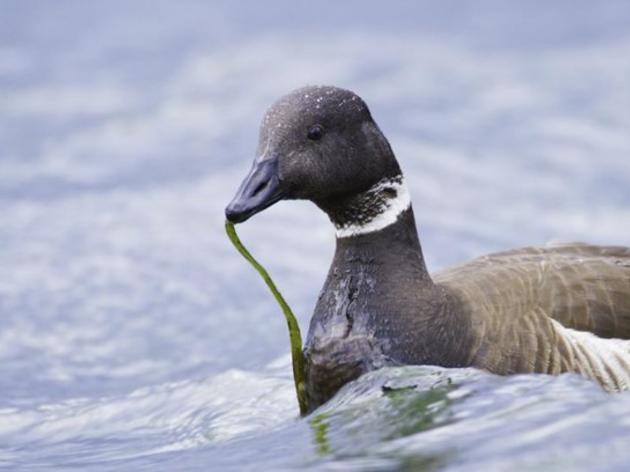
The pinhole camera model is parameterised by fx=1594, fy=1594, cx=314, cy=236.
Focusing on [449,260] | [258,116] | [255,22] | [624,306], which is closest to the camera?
[624,306]

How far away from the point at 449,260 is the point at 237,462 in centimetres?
533

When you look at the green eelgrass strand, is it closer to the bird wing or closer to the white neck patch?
the white neck patch

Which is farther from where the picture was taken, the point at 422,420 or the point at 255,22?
the point at 255,22

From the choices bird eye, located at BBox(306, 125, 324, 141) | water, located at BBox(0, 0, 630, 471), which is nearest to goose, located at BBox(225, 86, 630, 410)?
bird eye, located at BBox(306, 125, 324, 141)

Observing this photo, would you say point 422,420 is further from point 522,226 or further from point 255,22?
point 255,22

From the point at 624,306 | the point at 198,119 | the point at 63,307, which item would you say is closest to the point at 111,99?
the point at 198,119

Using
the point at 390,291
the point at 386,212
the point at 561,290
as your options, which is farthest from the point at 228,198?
the point at 561,290

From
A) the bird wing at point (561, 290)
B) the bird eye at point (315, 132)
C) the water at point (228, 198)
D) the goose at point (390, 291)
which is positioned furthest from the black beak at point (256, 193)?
the bird wing at point (561, 290)

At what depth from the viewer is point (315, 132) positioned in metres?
7.45

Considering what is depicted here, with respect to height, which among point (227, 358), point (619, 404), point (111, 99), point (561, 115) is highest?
point (111, 99)

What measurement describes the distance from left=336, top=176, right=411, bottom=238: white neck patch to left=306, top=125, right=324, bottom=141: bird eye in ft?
1.29

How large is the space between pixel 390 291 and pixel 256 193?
2.79 ft

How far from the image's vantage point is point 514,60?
1486cm

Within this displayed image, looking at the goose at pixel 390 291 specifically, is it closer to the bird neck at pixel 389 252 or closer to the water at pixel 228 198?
the bird neck at pixel 389 252
